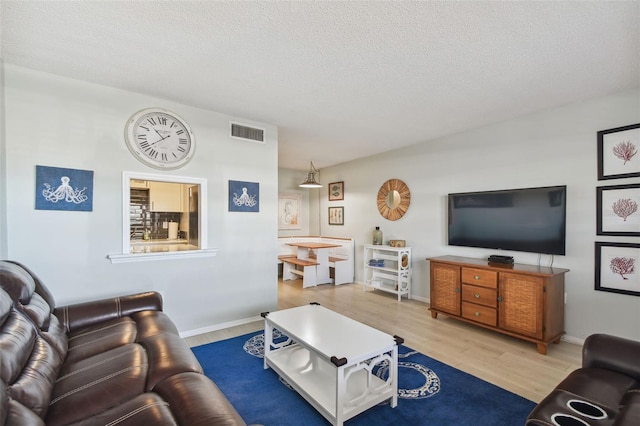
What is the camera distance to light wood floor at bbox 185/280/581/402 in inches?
94.8

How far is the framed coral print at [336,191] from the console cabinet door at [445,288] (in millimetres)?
2861

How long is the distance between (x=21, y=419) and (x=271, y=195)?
9.97ft

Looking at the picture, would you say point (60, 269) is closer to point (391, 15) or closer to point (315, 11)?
point (315, 11)

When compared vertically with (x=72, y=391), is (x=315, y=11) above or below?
above

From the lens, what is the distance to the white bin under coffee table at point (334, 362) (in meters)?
1.84

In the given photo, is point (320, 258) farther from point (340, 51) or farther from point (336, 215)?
point (340, 51)

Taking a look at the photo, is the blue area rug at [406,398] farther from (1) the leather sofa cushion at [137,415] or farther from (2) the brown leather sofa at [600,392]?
(1) the leather sofa cushion at [137,415]

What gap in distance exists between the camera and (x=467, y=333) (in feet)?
10.9

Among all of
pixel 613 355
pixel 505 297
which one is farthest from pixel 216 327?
pixel 613 355

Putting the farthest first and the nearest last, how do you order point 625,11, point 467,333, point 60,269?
point 467,333 → point 60,269 → point 625,11

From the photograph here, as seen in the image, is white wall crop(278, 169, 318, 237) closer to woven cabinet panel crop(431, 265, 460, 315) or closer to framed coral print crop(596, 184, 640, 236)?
woven cabinet panel crop(431, 265, 460, 315)

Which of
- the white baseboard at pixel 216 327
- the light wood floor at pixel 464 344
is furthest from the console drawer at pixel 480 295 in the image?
the white baseboard at pixel 216 327

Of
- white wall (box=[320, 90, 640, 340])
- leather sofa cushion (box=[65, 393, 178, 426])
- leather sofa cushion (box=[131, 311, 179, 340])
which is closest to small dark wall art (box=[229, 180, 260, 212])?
leather sofa cushion (box=[131, 311, 179, 340])

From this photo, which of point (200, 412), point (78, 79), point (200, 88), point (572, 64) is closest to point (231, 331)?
point (200, 412)
